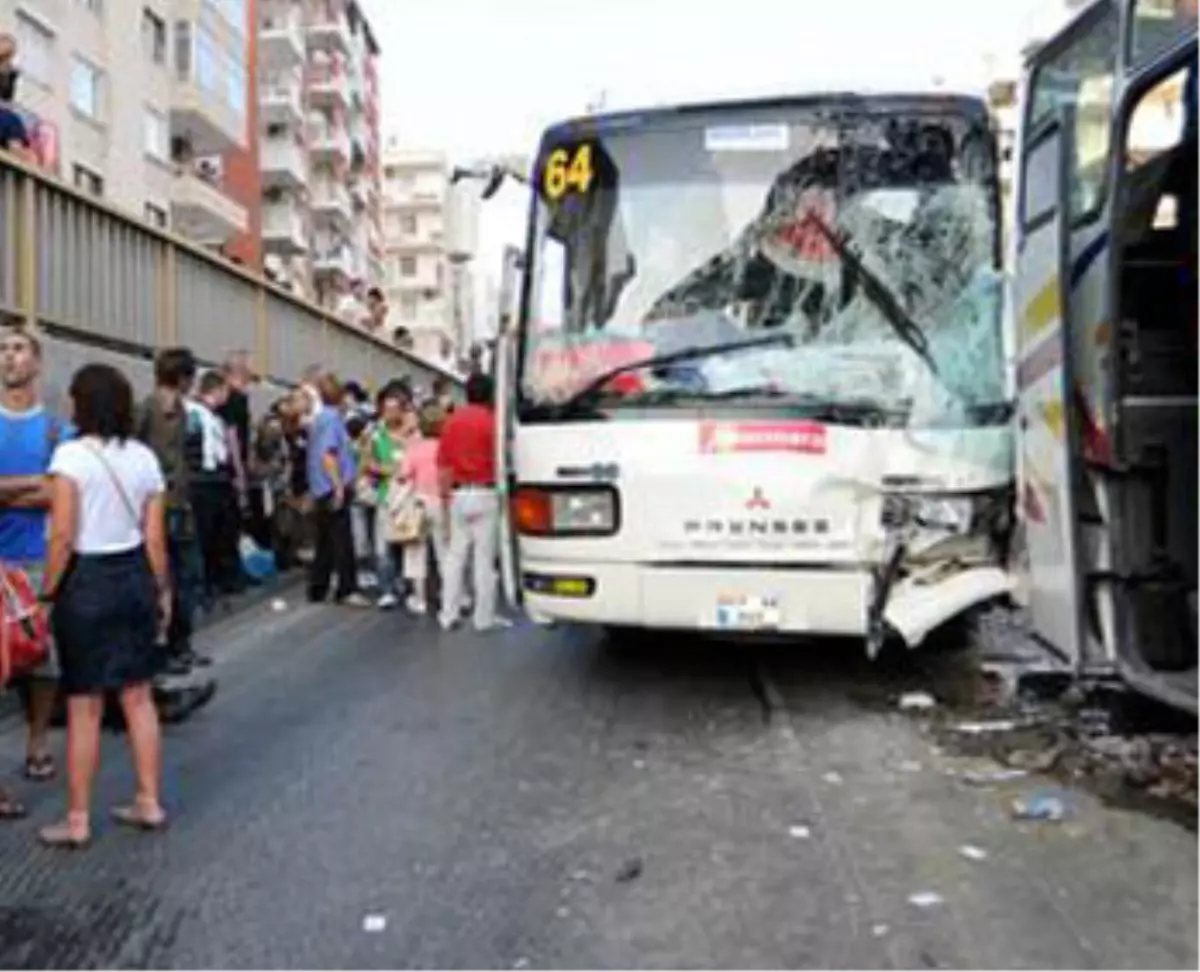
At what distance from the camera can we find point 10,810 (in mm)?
6406

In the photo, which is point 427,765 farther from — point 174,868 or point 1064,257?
point 1064,257

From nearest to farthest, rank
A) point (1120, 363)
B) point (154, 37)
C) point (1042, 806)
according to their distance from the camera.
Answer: point (1042, 806) < point (1120, 363) < point (154, 37)

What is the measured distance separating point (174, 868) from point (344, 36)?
9034 cm

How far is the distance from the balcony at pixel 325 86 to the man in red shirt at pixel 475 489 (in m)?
77.5

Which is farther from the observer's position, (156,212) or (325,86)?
(325,86)

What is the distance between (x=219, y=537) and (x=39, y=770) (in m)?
5.77

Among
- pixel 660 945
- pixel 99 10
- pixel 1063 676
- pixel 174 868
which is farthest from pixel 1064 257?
pixel 99 10

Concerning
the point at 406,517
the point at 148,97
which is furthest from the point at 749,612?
A: the point at 148,97

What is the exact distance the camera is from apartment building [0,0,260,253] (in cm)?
3841

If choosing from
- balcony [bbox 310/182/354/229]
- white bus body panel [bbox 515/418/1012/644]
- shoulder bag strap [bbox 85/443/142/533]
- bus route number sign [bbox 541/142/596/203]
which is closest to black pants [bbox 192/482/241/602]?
bus route number sign [bbox 541/142/596/203]

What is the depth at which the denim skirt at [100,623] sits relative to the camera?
6.05 metres

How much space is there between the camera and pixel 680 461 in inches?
321

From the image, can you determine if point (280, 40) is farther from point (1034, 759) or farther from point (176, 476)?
point (1034, 759)

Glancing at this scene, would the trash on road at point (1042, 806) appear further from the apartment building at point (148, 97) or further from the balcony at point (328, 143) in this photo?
the balcony at point (328, 143)
